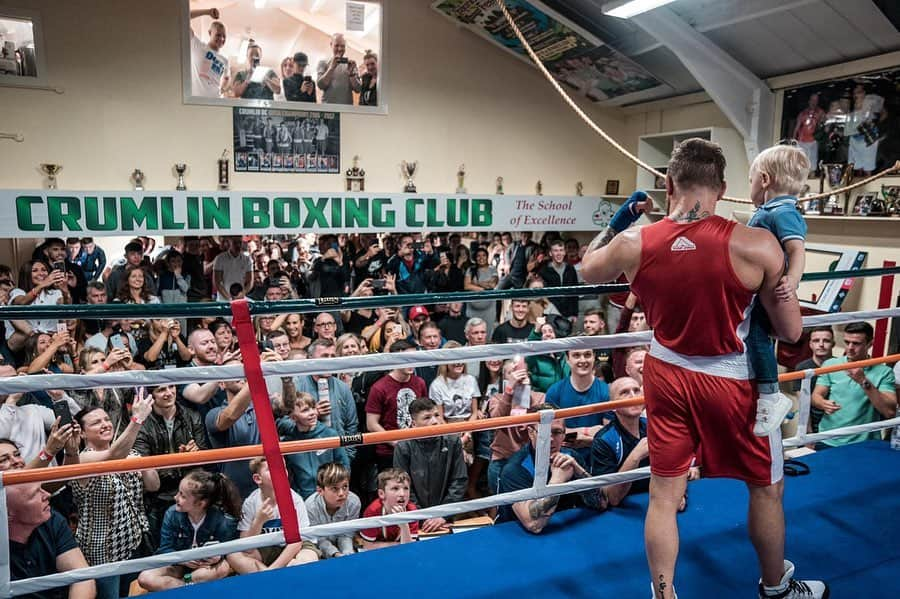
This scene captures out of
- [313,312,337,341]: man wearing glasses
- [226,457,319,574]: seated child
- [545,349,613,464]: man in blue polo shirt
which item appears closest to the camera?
[226,457,319,574]: seated child

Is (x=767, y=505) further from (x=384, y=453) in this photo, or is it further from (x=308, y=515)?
(x=384, y=453)

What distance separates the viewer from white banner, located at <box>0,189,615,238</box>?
4406 mm

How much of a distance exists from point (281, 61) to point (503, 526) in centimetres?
502

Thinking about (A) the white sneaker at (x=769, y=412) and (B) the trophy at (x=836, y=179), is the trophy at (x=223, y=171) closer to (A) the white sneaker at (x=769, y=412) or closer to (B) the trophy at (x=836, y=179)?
(B) the trophy at (x=836, y=179)

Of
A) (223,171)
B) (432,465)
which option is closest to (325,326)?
(432,465)

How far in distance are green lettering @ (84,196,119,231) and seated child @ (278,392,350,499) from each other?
291cm

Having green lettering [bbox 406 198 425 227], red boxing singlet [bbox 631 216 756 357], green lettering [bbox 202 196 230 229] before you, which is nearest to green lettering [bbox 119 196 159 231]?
green lettering [bbox 202 196 230 229]

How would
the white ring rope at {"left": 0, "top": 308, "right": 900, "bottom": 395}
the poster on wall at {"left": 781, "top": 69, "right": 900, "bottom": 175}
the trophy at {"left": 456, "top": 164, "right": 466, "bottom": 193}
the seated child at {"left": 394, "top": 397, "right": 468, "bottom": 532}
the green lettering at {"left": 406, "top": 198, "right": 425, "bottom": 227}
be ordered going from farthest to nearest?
the trophy at {"left": 456, "top": 164, "right": 466, "bottom": 193} → the green lettering at {"left": 406, "top": 198, "right": 425, "bottom": 227} → the poster on wall at {"left": 781, "top": 69, "right": 900, "bottom": 175} → the seated child at {"left": 394, "top": 397, "right": 468, "bottom": 532} → the white ring rope at {"left": 0, "top": 308, "right": 900, "bottom": 395}

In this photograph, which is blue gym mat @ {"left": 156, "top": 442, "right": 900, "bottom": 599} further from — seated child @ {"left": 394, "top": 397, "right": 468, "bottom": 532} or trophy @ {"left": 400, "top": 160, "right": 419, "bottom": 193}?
trophy @ {"left": 400, "top": 160, "right": 419, "bottom": 193}

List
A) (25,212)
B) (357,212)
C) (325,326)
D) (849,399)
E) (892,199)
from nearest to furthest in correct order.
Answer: (849,399) < (325,326) < (892,199) < (25,212) < (357,212)

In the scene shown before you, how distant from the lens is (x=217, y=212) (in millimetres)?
4801

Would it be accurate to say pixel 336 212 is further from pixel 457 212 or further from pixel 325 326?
pixel 325 326

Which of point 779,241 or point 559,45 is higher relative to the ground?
point 559,45

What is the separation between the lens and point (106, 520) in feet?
6.35
